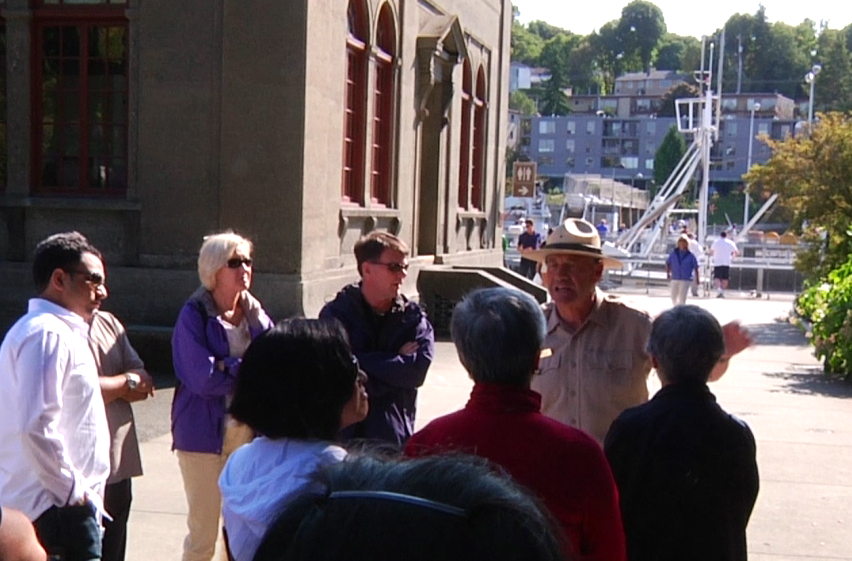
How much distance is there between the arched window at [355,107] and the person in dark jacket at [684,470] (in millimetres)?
12869

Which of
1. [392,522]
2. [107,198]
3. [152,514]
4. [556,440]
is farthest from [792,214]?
[392,522]

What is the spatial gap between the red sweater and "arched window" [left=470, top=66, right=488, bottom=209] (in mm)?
21662

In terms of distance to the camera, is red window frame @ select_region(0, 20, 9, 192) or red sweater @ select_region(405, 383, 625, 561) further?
red window frame @ select_region(0, 20, 9, 192)

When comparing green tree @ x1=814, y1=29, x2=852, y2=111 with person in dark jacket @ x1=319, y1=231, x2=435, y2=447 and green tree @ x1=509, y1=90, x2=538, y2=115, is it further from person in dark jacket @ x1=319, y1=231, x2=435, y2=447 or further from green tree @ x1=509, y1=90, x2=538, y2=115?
person in dark jacket @ x1=319, y1=231, x2=435, y2=447

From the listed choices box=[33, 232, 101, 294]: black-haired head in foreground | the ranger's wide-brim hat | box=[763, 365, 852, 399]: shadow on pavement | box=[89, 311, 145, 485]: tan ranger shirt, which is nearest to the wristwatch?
box=[89, 311, 145, 485]: tan ranger shirt

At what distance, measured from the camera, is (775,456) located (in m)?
10.9

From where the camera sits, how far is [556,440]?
3396mm

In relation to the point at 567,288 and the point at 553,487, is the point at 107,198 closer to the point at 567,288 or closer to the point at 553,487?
the point at 567,288

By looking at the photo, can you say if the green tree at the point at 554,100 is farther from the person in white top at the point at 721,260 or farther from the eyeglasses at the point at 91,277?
→ the eyeglasses at the point at 91,277

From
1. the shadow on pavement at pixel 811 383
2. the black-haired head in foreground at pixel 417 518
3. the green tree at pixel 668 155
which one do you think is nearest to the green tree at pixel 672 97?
the green tree at pixel 668 155

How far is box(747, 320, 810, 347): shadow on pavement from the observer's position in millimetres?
21391

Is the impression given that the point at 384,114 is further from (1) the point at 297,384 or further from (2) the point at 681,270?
(1) the point at 297,384

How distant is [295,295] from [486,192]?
1249 cm

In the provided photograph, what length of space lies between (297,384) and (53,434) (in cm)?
169
